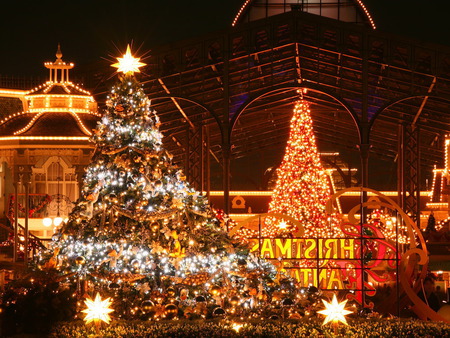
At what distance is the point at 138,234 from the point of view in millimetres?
15180

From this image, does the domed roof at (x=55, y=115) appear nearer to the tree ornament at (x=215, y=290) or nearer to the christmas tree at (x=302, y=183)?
the christmas tree at (x=302, y=183)

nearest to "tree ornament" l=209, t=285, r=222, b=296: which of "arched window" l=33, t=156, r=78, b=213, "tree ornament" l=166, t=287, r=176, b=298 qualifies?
"tree ornament" l=166, t=287, r=176, b=298

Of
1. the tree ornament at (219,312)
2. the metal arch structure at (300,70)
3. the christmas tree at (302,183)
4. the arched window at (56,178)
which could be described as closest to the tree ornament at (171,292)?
the tree ornament at (219,312)

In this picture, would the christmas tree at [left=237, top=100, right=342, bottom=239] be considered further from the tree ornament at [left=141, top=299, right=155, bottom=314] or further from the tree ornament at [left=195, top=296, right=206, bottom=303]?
the tree ornament at [left=141, top=299, right=155, bottom=314]

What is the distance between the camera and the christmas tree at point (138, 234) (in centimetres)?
1495

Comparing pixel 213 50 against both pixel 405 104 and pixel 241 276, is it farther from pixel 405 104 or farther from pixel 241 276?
pixel 241 276

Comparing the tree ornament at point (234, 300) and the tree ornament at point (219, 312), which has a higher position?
the tree ornament at point (234, 300)

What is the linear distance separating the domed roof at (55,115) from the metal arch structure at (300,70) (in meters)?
2.20

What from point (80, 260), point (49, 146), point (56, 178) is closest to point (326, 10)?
point (56, 178)

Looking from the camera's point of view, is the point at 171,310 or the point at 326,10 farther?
the point at 326,10

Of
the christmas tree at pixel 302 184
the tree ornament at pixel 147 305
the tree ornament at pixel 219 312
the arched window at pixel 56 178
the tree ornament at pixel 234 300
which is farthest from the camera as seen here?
the christmas tree at pixel 302 184

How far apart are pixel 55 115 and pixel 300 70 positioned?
868 cm

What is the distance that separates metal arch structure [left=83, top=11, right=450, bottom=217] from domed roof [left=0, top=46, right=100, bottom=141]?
7.21ft

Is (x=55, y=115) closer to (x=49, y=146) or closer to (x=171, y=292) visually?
(x=49, y=146)
